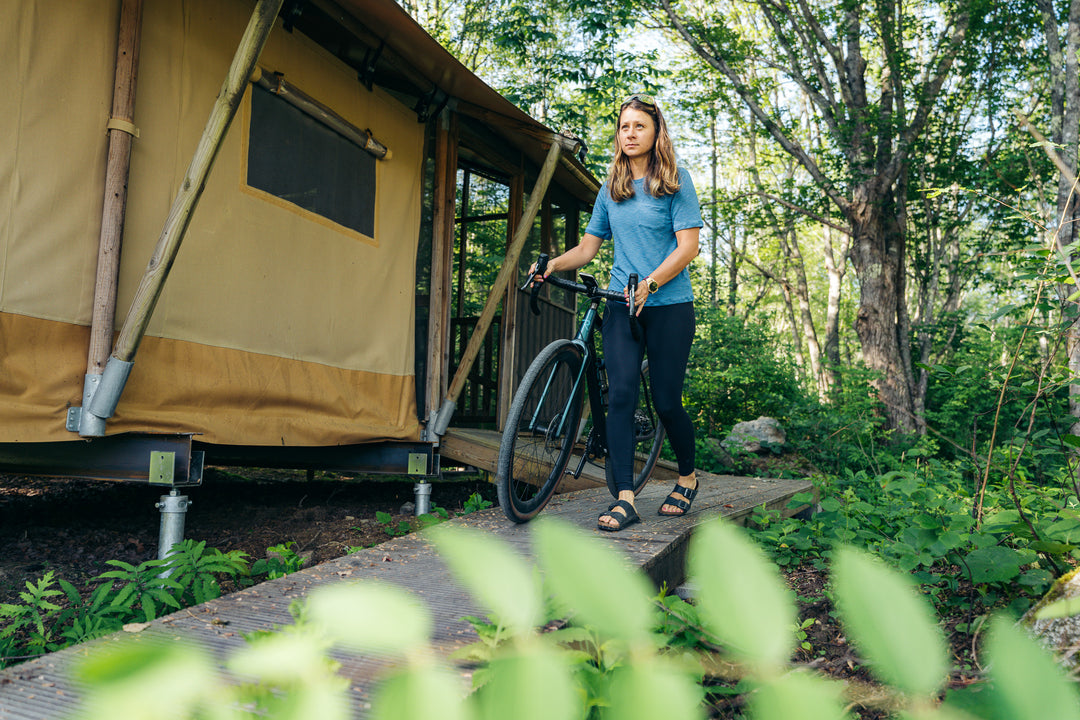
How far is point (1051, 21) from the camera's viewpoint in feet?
25.6

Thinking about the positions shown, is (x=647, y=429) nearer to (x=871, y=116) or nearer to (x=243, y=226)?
(x=243, y=226)

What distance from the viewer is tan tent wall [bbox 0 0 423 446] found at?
2.64m

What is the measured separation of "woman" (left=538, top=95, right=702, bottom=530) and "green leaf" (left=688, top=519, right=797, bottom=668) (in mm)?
2653

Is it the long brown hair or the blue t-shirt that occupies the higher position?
the long brown hair

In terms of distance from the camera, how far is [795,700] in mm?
225

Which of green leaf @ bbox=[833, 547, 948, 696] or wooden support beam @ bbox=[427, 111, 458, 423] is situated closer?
green leaf @ bbox=[833, 547, 948, 696]

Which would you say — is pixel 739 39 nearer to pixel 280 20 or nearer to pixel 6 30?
pixel 280 20

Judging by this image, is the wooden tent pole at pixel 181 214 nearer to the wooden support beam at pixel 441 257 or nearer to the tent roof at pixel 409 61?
the tent roof at pixel 409 61

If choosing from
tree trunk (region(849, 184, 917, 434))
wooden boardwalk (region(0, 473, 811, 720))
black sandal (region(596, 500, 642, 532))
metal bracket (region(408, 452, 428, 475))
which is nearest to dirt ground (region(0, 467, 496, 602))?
metal bracket (region(408, 452, 428, 475))

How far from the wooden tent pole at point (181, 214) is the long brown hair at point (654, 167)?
142 centimetres

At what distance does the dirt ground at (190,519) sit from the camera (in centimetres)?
330

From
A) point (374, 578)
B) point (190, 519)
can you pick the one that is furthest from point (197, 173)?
point (190, 519)

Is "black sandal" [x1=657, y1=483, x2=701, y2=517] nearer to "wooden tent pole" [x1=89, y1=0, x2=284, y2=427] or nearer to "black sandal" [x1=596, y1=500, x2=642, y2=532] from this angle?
"black sandal" [x1=596, y1=500, x2=642, y2=532]

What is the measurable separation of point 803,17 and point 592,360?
8975 mm
